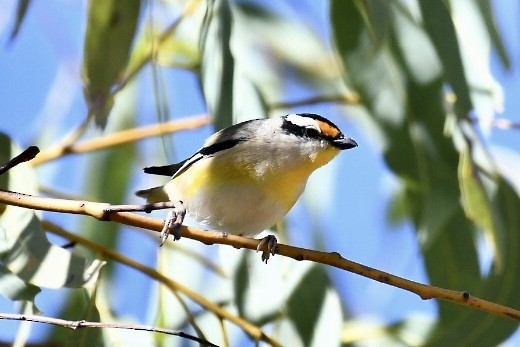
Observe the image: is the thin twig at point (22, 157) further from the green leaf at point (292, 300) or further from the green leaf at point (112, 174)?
the green leaf at point (112, 174)

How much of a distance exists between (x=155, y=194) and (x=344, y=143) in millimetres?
573

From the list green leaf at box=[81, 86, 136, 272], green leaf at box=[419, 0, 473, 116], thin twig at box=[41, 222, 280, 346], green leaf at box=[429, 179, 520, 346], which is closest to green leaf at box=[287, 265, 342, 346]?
thin twig at box=[41, 222, 280, 346]

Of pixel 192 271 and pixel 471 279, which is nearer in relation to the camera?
pixel 471 279

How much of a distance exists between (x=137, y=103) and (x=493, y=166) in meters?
1.49

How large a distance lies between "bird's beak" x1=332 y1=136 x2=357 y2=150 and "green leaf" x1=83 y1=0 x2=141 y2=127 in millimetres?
649

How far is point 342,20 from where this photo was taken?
2.60 m

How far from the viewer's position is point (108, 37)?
2.26m

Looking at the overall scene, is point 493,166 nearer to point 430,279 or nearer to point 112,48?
point 430,279

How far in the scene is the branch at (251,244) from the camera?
150 cm

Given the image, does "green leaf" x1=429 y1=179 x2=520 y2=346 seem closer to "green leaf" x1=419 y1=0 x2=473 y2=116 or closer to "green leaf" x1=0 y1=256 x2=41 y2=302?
"green leaf" x1=419 y1=0 x2=473 y2=116

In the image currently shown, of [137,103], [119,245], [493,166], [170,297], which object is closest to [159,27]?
[137,103]

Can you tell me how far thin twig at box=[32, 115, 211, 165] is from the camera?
8.63 ft

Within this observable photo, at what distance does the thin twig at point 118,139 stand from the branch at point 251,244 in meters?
0.92

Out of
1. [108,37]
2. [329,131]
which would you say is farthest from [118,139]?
[329,131]
